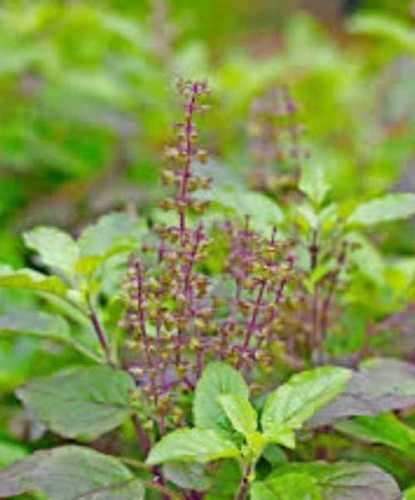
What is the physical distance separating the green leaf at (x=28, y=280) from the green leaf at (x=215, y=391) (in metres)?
0.18

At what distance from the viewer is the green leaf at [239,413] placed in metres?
0.99

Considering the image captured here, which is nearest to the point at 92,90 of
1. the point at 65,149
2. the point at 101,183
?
the point at 65,149

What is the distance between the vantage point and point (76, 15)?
241cm

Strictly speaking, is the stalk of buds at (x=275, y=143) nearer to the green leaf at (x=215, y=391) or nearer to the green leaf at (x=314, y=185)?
the green leaf at (x=314, y=185)

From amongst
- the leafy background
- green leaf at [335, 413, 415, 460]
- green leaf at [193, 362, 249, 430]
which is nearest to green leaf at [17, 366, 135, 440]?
green leaf at [193, 362, 249, 430]

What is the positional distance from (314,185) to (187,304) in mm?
297

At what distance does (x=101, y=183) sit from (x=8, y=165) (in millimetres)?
212

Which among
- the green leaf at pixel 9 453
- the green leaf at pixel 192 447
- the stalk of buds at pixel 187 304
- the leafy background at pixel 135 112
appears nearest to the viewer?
the green leaf at pixel 192 447

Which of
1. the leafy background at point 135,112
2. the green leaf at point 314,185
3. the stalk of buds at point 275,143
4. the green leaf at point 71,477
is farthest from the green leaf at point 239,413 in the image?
the leafy background at point 135,112

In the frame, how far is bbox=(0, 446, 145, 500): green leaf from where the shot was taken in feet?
3.30

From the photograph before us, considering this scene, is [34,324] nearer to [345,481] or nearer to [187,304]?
[187,304]

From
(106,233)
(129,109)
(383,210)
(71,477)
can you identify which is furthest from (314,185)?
(129,109)

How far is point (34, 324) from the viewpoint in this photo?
1.21 m

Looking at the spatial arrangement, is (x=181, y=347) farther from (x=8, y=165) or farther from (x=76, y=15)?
(x=76, y=15)
